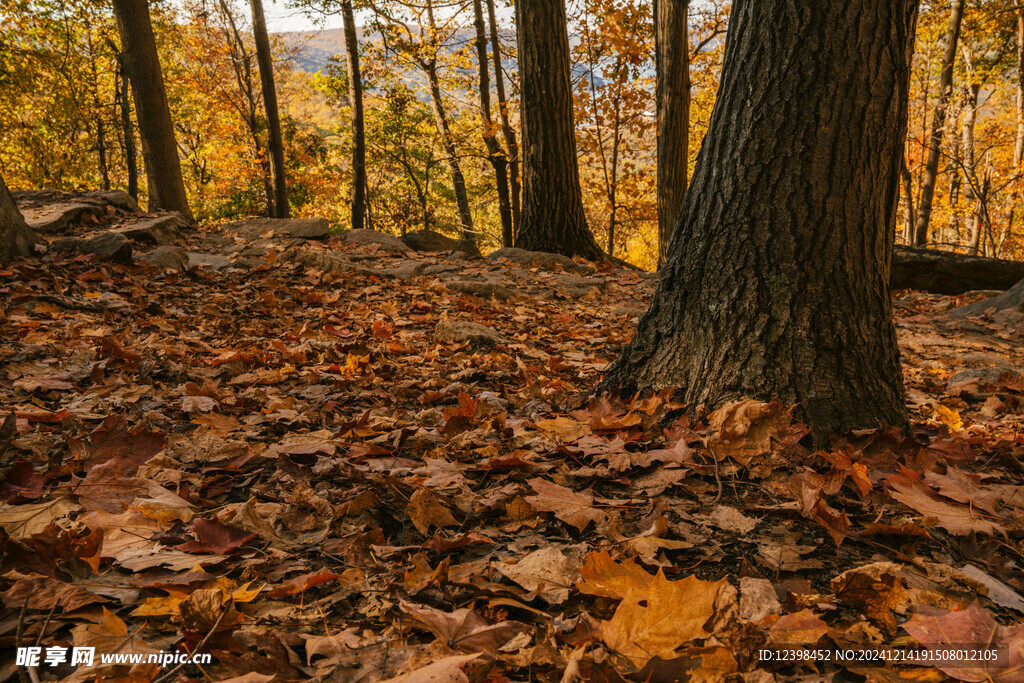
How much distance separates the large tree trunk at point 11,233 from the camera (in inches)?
169

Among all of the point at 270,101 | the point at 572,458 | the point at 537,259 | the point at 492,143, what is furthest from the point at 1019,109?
the point at 572,458

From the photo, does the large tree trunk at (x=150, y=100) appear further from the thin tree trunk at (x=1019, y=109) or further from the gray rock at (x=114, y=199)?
the thin tree trunk at (x=1019, y=109)

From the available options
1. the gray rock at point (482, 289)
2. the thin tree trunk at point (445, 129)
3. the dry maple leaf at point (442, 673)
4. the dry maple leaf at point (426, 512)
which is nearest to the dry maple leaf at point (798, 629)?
the dry maple leaf at point (442, 673)

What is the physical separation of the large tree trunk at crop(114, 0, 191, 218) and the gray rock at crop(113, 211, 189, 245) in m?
1.24

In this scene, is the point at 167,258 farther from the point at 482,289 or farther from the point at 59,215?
the point at 482,289

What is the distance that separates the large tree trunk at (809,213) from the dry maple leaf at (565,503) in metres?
0.80

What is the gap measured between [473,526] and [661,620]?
594mm

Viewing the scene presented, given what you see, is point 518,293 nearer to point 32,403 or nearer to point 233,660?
point 32,403

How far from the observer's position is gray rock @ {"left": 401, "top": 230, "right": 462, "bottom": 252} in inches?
288

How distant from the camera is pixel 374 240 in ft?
22.6

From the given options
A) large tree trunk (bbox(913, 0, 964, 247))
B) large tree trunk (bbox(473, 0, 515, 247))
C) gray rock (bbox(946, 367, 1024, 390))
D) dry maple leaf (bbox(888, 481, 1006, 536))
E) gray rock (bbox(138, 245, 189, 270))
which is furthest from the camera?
large tree trunk (bbox(473, 0, 515, 247))

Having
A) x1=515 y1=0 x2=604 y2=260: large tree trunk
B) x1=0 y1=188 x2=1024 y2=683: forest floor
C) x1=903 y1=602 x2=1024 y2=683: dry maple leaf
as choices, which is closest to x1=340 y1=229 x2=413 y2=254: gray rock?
x1=515 y1=0 x2=604 y2=260: large tree trunk

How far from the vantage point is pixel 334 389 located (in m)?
2.65

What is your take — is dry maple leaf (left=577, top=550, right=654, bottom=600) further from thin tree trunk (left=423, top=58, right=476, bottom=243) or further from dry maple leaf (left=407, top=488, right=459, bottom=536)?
thin tree trunk (left=423, top=58, right=476, bottom=243)
